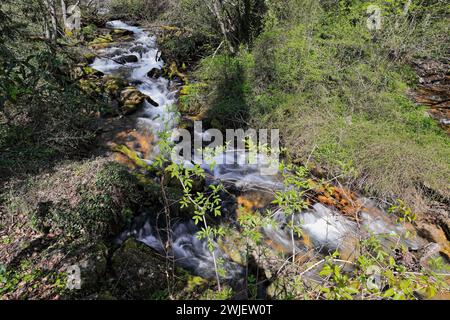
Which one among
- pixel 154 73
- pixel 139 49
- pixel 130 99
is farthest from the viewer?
pixel 139 49

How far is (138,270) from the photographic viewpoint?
291cm

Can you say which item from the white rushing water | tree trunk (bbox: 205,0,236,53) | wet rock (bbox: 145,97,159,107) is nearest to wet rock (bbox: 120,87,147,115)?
wet rock (bbox: 145,97,159,107)

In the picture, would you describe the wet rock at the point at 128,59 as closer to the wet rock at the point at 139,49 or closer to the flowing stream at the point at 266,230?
the wet rock at the point at 139,49

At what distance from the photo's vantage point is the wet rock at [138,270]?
2748mm

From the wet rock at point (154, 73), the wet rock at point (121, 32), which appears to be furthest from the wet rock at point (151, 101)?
the wet rock at point (121, 32)

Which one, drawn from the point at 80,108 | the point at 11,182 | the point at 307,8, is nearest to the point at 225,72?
the point at 307,8

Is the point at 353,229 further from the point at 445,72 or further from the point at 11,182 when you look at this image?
the point at 445,72

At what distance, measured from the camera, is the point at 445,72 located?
1002 cm

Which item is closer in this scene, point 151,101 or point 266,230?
point 266,230

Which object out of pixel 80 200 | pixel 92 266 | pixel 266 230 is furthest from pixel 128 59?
pixel 92 266

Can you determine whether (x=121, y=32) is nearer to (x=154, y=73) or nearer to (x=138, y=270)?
(x=154, y=73)

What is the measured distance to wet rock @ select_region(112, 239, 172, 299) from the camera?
2748mm
